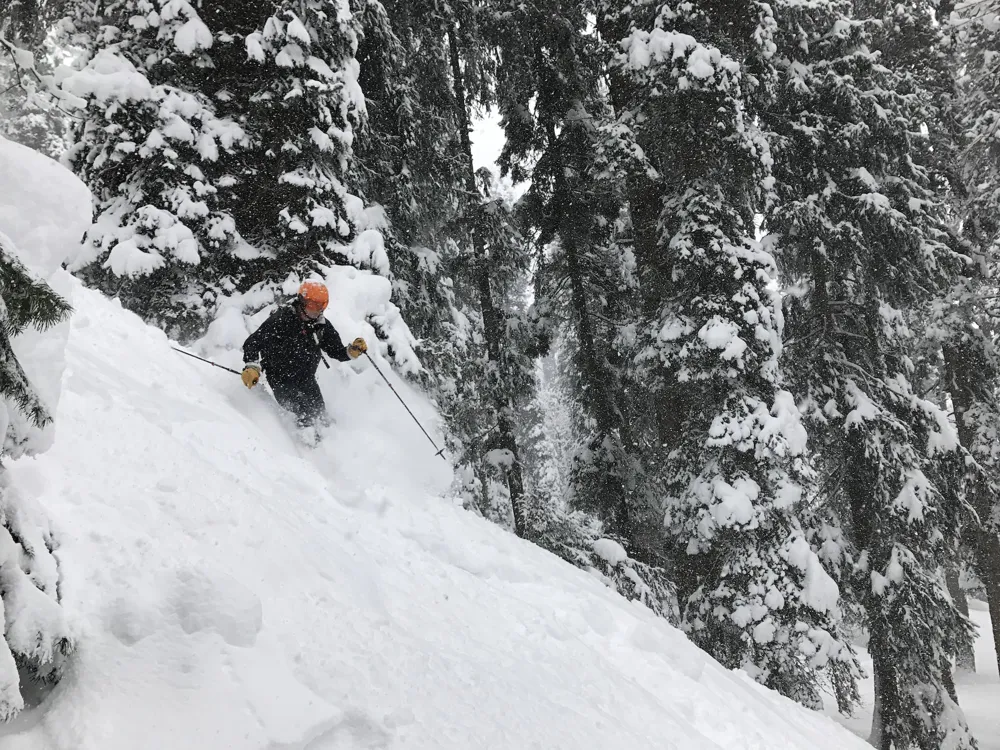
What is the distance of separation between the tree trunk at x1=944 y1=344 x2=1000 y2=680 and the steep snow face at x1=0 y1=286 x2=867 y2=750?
40.1 feet

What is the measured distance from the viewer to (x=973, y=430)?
16312mm

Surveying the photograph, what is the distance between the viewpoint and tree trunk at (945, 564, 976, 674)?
12.9 meters

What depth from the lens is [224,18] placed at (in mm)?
9852

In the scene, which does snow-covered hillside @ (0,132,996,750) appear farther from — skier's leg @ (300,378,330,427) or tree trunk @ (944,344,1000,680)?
tree trunk @ (944,344,1000,680)

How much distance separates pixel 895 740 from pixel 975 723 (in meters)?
8.10

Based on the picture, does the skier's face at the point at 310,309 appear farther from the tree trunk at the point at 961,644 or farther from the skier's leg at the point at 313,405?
the tree trunk at the point at 961,644

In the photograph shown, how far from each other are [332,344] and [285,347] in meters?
0.60

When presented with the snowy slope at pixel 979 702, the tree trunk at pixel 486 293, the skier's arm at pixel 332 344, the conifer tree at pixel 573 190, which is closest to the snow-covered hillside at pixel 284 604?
the skier's arm at pixel 332 344

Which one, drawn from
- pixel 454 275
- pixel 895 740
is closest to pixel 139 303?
pixel 454 275

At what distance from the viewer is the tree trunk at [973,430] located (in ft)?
51.9

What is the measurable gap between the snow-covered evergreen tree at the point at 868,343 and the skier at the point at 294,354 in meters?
9.41

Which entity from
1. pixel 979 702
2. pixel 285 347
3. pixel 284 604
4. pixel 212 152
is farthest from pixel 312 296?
pixel 979 702

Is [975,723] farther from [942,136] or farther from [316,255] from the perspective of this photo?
[316,255]

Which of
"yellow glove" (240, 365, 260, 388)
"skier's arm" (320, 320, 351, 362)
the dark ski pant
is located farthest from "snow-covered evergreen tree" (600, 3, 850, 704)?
"yellow glove" (240, 365, 260, 388)
